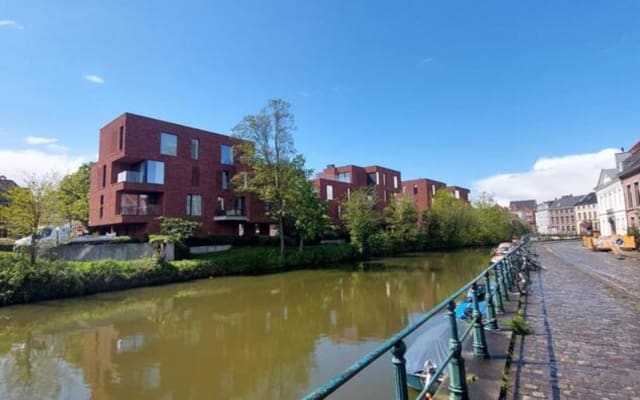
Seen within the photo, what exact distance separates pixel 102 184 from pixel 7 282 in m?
14.3

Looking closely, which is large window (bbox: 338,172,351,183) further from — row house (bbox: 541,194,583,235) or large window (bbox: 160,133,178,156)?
row house (bbox: 541,194,583,235)

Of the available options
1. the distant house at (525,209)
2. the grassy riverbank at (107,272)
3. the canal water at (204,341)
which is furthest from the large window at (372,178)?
the distant house at (525,209)

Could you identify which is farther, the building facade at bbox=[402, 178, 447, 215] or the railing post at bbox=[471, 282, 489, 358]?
the building facade at bbox=[402, 178, 447, 215]

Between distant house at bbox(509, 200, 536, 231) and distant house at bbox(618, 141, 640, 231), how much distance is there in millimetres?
89746

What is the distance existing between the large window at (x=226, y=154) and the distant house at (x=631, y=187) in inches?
1286

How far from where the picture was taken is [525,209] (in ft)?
394

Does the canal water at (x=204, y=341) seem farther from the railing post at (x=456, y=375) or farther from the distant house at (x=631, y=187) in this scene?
the distant house at (x=631, y=187)

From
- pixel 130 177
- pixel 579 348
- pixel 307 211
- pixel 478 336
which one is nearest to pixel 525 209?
pixel 307 211

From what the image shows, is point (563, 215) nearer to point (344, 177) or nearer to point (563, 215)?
point (563, 215)

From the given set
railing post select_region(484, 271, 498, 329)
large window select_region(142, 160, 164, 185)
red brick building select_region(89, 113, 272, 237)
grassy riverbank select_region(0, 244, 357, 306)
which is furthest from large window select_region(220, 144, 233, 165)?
railing post select_region(484, 271, 498, 329)

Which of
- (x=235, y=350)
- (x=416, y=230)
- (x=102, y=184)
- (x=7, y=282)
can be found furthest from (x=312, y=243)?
(x=235, y=350)

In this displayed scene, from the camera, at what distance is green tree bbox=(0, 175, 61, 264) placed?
1742 cm

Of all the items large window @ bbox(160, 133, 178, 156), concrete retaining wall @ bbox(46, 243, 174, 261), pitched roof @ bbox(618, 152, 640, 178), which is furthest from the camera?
large window @ bbox(160, 133, 178, 156)

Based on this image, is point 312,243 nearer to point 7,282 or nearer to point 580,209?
point 7,282
